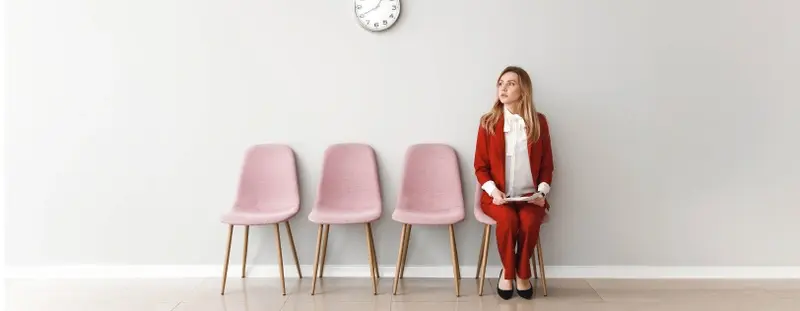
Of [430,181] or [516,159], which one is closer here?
[516,159]

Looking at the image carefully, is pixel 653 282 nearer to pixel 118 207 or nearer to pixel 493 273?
pixel 493 273

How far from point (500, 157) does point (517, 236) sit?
429mm

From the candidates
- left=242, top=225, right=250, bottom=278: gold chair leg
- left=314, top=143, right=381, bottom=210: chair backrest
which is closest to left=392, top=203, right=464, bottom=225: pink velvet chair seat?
left=314, top=143, right=381, bottom=210: chair backrest

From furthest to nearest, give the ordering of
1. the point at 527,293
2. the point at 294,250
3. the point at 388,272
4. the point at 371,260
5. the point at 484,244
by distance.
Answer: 1. the point at 388,272
2. the point at 294,250
3. the point at 484,244
4. the point at 371,260
5. the point at 527,293

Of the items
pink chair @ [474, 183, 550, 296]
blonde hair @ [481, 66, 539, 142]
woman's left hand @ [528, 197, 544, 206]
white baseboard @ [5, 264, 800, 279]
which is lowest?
white baseboard @ [5, 264, 800, 279]

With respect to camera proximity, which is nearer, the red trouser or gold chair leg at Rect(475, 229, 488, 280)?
the red trouser

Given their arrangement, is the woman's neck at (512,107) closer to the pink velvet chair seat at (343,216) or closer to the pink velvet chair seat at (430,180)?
the pink velvet chair seat at (430,180)

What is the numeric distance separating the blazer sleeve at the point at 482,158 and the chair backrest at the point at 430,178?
177 millimetres

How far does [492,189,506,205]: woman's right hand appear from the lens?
2.81m

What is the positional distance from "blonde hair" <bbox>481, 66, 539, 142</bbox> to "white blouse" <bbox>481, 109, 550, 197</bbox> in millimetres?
32

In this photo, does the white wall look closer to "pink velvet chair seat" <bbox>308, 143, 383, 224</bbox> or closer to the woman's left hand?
"pink velvet chair seat" <bbox>308, 143, 383, 224</bbox>

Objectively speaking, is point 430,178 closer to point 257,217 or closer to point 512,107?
point 512,107

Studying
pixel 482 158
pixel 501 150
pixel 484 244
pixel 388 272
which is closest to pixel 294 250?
pixel 388 272

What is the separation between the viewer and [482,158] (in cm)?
296
